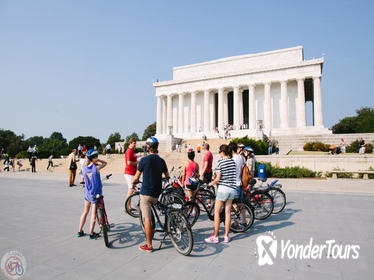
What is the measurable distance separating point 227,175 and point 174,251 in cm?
181

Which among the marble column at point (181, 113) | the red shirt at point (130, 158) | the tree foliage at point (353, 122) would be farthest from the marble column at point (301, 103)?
the red shirt at point (130, 158)

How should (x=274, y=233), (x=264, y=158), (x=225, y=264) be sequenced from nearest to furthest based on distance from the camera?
(x=225, y=264)
(x=274, y=233)
(x=264, y=158)

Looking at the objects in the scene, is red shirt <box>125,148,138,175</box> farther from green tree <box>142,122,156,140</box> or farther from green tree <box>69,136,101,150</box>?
green tree <box>142,122,156,140</box>

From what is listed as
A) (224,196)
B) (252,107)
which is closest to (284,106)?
(252,107)

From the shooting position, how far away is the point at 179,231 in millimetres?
4582

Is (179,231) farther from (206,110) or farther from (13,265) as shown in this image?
(206,110)

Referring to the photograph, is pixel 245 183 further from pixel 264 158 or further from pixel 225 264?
pixel 264 158

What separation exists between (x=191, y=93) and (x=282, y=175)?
35810 mm

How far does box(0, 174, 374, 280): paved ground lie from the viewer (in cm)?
384

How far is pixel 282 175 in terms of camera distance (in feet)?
57.2

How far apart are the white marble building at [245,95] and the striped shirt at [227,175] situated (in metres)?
33.6

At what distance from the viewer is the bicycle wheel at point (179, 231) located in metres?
4.44

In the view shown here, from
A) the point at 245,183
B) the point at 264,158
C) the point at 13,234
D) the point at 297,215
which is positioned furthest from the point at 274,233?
the point at 264,158

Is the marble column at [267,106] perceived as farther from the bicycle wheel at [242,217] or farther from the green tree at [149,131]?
the green tree at [149,131]
